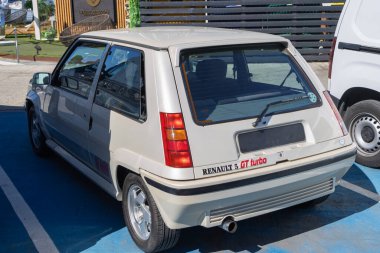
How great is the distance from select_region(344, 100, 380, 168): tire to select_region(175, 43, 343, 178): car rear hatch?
1.81 meters

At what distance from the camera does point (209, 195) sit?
3.09 m

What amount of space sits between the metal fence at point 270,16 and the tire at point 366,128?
8.59 meters

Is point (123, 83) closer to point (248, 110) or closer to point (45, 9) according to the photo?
point (248, 110)

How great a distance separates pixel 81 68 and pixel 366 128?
3.21 metres

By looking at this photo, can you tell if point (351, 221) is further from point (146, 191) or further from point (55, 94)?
point (55, 94)

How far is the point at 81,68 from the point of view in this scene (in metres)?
4.64

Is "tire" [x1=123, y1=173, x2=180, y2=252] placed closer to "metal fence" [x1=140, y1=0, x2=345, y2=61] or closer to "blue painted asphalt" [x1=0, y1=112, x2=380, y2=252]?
"blue painted asphalt" [x1=0, y1=112, x2=380, y2=252]

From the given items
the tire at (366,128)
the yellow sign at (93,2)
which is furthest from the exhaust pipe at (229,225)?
the yellow sign at (93,2)

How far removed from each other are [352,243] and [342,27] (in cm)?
271

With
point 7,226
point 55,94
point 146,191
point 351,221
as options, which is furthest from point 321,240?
point 55,94

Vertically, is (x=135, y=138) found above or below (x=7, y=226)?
above

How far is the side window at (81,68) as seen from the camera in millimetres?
4312

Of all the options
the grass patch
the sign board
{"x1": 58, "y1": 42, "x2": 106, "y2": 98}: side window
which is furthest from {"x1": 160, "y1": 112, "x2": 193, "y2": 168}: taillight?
the sign board

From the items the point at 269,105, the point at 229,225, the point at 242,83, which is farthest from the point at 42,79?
the point at 229,225
